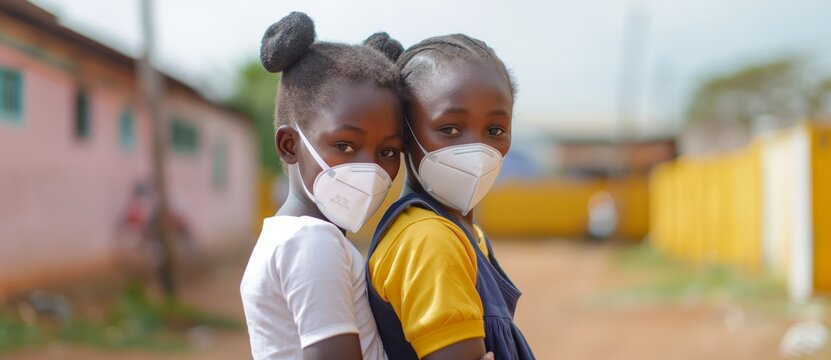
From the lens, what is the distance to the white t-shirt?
1709 mm

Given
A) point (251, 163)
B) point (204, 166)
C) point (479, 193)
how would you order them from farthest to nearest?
point (251, 163) → point (204, 166) → point (479, 193)

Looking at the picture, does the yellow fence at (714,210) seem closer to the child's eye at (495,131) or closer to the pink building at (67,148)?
the pink building at (67,148)

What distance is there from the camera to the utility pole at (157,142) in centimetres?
1145

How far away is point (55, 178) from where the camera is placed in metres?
9.89

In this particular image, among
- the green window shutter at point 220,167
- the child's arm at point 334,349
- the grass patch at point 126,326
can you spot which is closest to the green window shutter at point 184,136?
the green window shutter at point 220,167

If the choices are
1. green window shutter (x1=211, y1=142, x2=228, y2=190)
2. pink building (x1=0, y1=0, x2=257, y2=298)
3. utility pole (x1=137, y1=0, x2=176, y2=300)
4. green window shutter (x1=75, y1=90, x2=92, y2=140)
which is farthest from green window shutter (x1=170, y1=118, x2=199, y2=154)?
green window shutter (x1=75, y1=90, x2=92, y2=140)

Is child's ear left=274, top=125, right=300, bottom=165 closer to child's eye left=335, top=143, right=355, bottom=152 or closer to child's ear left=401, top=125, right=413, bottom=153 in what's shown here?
child's eye left=335, top=143, right=355, bottom=152

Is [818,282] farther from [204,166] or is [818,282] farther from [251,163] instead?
[251,163]

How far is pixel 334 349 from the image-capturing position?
5.58 ft

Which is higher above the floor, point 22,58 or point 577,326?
point 22,58

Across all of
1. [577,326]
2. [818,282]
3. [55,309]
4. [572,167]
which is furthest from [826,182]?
[572,167]

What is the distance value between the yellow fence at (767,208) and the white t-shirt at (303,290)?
10.00 m

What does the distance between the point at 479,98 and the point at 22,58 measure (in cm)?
816

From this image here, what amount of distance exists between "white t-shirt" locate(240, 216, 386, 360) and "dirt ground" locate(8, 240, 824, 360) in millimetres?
6635
